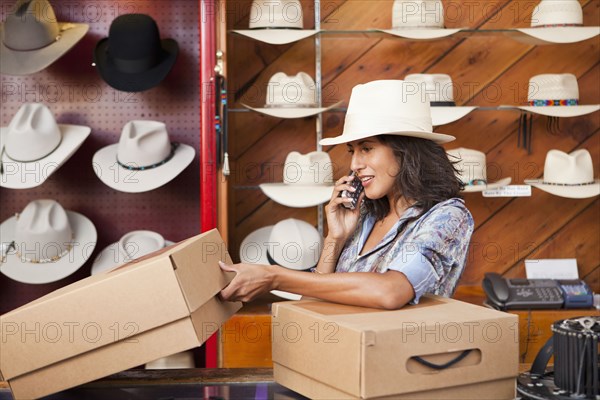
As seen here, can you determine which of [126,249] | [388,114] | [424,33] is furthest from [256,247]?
[388,114]

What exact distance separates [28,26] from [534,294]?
2.43 m

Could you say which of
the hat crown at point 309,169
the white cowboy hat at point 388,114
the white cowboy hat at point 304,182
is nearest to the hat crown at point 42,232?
the white cowboy hat at point 304,182

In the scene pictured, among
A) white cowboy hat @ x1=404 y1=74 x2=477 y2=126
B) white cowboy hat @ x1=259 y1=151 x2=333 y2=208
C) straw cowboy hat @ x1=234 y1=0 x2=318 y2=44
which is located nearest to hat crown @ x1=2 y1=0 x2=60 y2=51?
straw cowboy hat @ x1=234 y1=0 x2=318 y2=44

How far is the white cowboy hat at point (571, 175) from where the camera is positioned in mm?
3414

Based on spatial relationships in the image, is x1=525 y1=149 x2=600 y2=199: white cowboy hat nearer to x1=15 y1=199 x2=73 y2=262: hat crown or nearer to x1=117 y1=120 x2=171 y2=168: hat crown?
x1=117 y1=120 x2=171 y2=168: hat crown

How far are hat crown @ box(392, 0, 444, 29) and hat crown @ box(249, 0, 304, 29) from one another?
0.44m

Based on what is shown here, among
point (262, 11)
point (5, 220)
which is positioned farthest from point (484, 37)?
point (5, 220)

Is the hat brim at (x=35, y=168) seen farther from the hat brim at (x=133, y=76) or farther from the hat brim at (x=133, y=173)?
the hat brim at (x=133, y=76)

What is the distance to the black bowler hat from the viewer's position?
3314mm

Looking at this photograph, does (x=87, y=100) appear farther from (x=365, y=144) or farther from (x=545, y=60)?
(x=545, y=60)

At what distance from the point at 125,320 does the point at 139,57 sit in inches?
80.1

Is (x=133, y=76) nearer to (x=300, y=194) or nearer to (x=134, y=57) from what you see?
(x=134, y=57)

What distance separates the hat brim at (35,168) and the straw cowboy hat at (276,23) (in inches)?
34.1

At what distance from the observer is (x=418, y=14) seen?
3359 millimetres
